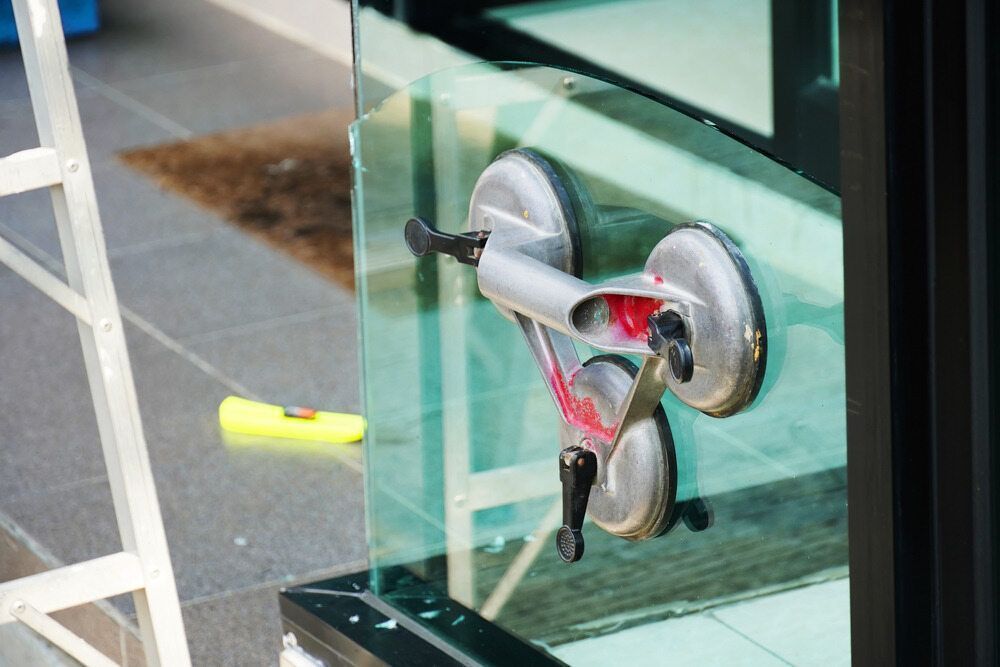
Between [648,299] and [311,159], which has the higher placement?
[648,299]

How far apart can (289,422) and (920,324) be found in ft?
4.94

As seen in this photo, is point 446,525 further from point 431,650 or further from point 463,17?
point 463,17

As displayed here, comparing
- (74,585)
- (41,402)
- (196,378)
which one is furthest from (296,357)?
(74,585)

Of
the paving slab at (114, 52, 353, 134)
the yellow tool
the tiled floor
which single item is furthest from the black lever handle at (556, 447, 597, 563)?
the paving slab at (114, 52, 353, 134)

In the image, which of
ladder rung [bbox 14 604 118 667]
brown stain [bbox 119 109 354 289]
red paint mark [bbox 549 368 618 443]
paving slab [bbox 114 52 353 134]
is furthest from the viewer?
paving slab [bbox 114 52 353 134]

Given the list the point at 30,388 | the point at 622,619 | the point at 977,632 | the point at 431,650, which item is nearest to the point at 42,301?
the point at 30,388

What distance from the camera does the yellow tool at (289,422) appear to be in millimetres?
2205

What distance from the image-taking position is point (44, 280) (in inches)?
47.4

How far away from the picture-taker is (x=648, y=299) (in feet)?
3.08

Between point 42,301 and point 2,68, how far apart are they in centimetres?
170

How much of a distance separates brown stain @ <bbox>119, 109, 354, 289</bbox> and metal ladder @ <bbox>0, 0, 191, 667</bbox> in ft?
4.78

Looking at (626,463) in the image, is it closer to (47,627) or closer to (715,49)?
(47,627)

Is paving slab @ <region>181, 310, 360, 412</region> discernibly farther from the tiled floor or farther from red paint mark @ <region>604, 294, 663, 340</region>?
red paint mark @ <region>604, 294, 663, 340</region>

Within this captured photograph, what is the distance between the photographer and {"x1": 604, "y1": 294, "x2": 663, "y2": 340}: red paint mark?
94 centimetres
